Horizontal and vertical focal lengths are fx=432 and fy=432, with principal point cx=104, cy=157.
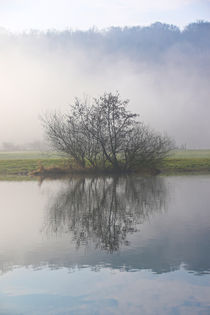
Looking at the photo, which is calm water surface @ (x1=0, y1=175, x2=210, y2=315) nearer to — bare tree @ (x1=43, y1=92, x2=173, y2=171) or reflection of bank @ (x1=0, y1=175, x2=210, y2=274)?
reflection of bank @ (x1=0, y1=175, x2=210, y2=274)

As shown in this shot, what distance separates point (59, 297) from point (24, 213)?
29.3 ft

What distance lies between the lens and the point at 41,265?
8.41 meters

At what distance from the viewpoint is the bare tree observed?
3953cm

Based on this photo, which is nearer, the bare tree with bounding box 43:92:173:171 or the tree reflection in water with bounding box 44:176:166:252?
the tree reflection in water with bounding box 44:176:166:252

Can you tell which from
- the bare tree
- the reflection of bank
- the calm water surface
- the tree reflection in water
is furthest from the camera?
the bare tree

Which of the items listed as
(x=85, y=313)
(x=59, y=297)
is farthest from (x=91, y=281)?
(x=85, y=313)

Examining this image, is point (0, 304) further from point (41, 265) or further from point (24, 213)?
point (24, 213)

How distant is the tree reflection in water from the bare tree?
Answer: 17683 millimetres

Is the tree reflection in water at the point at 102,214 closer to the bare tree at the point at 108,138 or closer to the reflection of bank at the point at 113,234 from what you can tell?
the reflection of bank at the point at 113,234

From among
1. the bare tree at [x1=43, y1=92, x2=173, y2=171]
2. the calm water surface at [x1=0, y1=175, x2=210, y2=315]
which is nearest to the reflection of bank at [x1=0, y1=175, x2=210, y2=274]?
the calm water surface at [x1=0, y1=175, x2=210, y2=315]

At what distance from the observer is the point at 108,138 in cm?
4038

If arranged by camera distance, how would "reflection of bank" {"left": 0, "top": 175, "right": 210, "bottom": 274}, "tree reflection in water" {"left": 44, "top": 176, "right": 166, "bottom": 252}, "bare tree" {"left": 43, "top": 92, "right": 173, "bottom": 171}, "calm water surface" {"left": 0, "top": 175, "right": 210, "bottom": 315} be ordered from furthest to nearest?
"bare tree" {"left": 43, "top": 92, "right": 173, "bottom": 171} < "tree reflection in water" {"left": 44, "top": 176, "right": 166, "bottom": 252} < "reflection of bank" {"left": 0, "top": 175, "right": 210, "bottom": 274} < "calm water surface" {"left": 0, "top": 175, "right": 210, "bottom": 315}

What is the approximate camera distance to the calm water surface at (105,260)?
654 cm

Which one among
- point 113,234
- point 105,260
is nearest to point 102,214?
point 113,234
